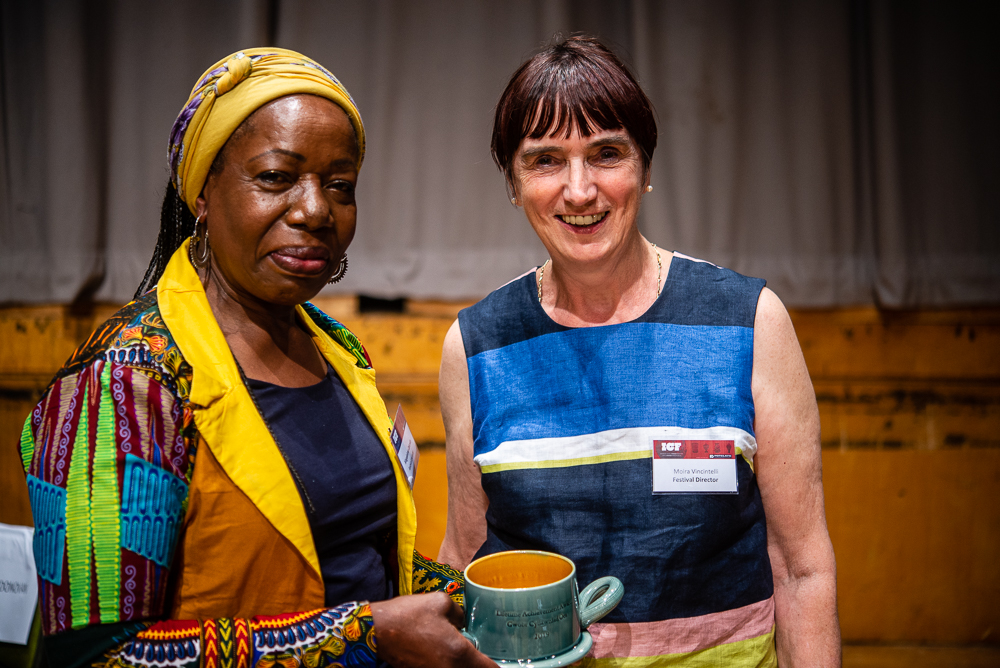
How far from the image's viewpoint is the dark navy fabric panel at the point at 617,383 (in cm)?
146

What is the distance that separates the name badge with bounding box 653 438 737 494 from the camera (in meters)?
1.42

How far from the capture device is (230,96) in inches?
48.3

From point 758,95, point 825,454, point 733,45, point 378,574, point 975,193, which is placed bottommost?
point 825,454

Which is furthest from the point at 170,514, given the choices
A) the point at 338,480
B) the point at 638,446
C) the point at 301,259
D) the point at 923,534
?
the point at 923,534

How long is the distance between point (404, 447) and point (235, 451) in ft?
1.34

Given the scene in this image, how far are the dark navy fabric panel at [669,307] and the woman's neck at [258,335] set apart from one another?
0.39 m

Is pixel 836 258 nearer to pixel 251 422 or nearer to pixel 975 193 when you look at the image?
pixel 975 193

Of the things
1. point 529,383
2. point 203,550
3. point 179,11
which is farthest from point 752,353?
point 179,11

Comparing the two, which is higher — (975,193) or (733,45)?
(733,45)

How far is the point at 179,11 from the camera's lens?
315cm

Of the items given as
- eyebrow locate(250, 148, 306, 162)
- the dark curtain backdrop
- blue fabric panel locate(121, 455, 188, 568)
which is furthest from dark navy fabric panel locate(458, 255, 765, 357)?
the dark curtain backdrop

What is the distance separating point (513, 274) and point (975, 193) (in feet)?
6.26

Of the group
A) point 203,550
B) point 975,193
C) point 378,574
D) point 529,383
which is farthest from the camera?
point 975,193

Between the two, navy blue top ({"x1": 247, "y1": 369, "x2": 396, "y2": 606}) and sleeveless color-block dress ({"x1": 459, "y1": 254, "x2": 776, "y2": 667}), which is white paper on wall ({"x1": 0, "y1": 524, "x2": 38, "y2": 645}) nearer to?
navy blue top ({"x1": 247, "y1": 369, "x2": 396, "y2": 606})
